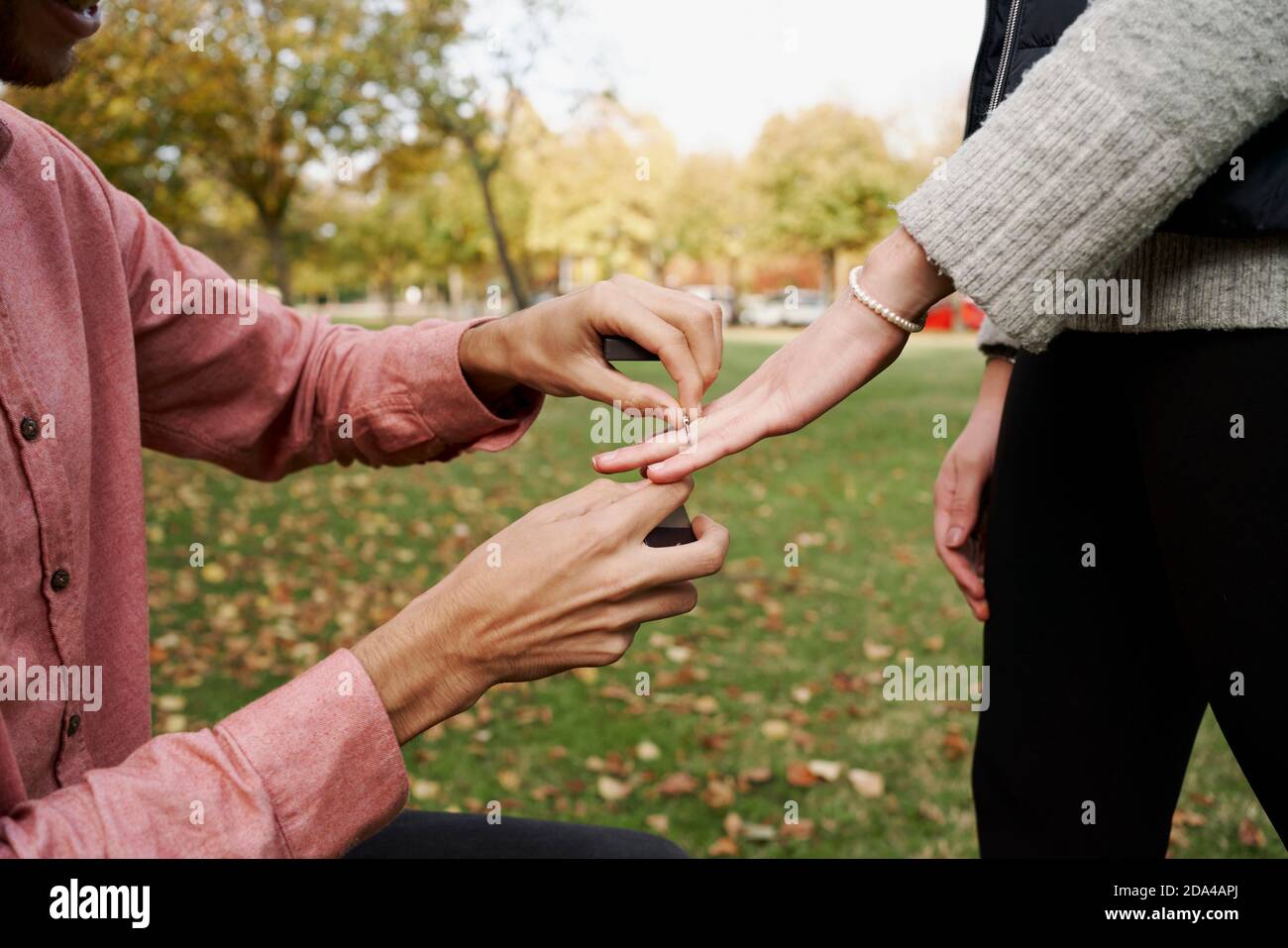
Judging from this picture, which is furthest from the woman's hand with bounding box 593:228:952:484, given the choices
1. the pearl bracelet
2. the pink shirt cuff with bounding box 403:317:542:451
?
the pink shirt cuff with bounding box 403:317:542:451

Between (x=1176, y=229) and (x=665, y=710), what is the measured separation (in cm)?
398

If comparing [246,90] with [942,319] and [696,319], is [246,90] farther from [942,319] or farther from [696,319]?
[942,319]

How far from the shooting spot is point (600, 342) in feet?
6.12

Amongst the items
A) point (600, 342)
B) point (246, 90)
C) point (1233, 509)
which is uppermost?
point (246, 90)

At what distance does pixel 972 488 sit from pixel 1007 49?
37.8 inches

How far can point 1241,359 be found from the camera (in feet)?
4.54

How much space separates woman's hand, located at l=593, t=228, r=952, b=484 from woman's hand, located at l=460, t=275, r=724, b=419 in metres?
0.10

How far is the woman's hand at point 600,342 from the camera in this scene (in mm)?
1741

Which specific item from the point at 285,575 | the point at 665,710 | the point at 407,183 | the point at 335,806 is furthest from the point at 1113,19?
the point at 407,183

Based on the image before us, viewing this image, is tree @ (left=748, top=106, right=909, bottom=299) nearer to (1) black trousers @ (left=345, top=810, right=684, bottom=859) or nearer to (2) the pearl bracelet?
(2) the pearl bracelet

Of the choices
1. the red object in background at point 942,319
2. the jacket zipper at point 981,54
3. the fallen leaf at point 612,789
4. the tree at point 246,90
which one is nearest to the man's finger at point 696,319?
the jacket zipper at point 981,54

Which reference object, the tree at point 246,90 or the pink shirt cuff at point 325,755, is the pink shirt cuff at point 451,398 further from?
the tree at point 246,90

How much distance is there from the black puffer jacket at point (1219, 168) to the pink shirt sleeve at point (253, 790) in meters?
1.29

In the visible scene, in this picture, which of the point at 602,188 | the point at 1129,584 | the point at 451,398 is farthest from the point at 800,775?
the point at 602,188
